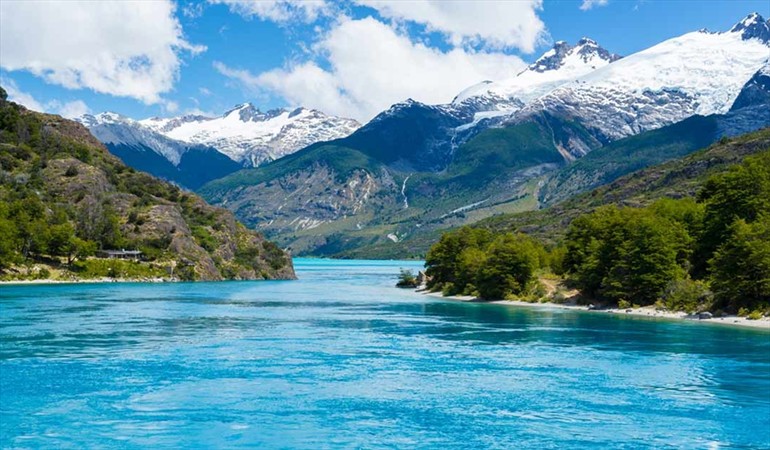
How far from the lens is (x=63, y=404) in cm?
4597

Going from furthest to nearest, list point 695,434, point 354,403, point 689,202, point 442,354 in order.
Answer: point 689,202 → point 442,354 → point 354,403 → point 695,434

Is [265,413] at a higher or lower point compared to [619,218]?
lower

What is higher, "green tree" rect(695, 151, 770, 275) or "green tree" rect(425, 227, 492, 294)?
"green tree" rect(695, 151, 770, 275)

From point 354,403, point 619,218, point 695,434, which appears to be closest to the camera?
point 695,434

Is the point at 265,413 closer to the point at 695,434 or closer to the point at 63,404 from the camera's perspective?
the point at 63,404

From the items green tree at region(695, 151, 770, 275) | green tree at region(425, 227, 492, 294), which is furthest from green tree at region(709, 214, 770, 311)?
green tree at region(425, 227, 492, 294)

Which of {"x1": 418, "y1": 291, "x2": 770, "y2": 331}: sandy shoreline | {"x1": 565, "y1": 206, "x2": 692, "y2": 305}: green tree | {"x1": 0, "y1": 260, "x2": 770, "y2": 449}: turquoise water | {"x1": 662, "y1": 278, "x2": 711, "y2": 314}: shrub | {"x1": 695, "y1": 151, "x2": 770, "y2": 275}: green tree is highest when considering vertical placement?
{"x1": 695, "y1": 151, "x2": 770, "y2": 275}: green tree

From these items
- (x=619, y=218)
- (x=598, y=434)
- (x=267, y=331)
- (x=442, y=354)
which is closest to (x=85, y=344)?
(x=267, y=331)

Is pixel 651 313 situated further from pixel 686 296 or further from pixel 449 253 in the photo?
pixel 449 253

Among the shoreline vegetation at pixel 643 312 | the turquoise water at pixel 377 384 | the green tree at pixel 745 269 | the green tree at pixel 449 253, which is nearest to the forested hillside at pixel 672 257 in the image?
the green tree at pixel 745 269

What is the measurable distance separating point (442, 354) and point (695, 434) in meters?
31.2

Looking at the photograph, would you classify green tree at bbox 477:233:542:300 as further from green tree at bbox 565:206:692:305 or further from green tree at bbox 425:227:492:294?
green tree at bbox 425:227:492:294

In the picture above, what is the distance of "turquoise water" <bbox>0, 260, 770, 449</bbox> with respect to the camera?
→ 39.8 metres

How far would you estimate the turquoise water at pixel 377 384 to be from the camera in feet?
131
